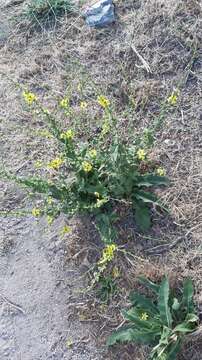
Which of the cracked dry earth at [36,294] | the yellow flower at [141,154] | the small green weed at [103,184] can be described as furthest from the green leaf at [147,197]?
the cracked dry earth at [36,294]

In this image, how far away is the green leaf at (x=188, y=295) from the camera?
2730mm

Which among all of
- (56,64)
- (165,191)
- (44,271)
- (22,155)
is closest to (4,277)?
(44,271)

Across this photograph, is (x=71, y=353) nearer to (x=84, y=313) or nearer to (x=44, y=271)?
(x=84, y=313)

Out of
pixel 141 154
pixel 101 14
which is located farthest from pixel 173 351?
pixel 101 14

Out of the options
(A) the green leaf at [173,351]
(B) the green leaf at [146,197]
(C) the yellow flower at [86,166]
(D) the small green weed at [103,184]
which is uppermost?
(C) the yellow flower at [86,166]

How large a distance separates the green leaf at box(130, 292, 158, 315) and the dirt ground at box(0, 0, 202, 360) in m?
0.10

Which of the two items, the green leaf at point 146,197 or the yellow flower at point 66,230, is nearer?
the yellow flower at point 66,230

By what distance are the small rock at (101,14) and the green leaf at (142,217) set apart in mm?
1381

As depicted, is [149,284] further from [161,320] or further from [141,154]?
[141,154]

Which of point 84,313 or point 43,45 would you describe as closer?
point 84,313

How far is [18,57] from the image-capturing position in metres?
3.98

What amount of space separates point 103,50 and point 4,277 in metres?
1.54

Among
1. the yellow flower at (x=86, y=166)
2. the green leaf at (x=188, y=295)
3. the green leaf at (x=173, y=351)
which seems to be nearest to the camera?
the green leaf at (x=173, y=351)

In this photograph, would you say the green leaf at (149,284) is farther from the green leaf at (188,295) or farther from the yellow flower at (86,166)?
the yellow flower at (86,166)
